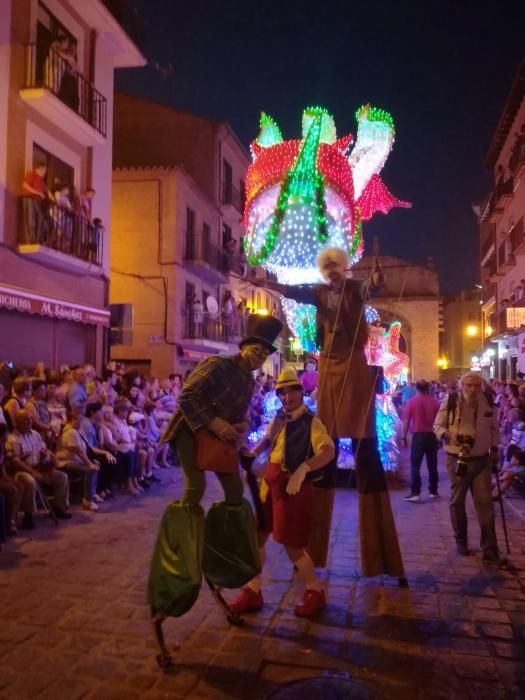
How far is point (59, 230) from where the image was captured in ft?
41.8

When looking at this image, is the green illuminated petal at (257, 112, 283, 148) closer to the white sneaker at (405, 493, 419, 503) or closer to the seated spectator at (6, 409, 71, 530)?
the seated spectator at (6, 409, 71, 530)

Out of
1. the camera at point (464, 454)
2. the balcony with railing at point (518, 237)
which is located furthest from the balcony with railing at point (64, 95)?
the balcony with railing at point (518, 237)

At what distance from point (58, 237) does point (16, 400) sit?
5905 millimetres

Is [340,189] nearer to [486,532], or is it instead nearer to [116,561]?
[486,532]

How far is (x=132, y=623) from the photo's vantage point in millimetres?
3969

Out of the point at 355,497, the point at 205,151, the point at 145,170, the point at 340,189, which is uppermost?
the point at 205,151

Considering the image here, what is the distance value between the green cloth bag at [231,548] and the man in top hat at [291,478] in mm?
388

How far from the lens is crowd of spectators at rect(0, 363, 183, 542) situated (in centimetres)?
666

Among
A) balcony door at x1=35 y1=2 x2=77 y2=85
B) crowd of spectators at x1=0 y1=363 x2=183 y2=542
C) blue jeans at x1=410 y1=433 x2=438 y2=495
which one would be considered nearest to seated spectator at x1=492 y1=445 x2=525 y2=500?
blue jeans at x1=410 y1=433 x2=438 y2=495

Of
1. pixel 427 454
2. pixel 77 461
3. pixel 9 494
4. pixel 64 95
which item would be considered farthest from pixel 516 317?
pixel 9 494

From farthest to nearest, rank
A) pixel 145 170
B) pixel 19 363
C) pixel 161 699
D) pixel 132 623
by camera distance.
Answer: pixel 145 170
pixel 19 363
pixel 132 623
pixel 161 699

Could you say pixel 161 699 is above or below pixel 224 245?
below

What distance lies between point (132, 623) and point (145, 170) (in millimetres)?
20271

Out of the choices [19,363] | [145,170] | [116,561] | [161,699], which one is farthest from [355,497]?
[145,170]
